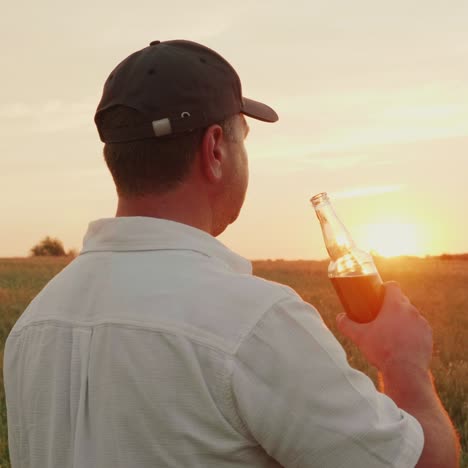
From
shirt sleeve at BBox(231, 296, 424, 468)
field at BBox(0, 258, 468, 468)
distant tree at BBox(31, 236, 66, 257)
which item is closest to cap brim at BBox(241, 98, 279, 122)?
shirt sleeve at BBox(231, 296, 424, 468)

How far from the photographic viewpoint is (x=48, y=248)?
73000 millimetres

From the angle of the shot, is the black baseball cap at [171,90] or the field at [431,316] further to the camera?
the field at [431,316]

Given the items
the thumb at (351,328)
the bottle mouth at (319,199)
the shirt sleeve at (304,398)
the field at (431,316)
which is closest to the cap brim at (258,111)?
the bottle mouth at (319,199)

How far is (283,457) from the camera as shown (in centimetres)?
179

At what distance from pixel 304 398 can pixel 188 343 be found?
26 cm

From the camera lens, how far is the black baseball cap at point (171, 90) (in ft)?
6.75

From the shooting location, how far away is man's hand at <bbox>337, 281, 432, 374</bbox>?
2.06 metres

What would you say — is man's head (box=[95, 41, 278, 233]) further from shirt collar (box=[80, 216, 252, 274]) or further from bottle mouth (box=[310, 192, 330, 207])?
bottle mouth (box=[310, 192, 330, 207])

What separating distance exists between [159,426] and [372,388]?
446 millimetres

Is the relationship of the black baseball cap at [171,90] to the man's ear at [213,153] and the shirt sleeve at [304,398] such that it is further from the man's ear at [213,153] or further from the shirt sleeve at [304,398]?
the shirt sleeve at [304,398]

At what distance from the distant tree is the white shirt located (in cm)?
7183

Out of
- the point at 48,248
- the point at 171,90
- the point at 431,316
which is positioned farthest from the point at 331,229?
the point at 48,248

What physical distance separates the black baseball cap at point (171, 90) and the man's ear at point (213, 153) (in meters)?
0.03

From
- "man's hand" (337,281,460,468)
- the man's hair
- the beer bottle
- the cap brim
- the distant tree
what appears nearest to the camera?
"man's hand" (337,281,460,468)
